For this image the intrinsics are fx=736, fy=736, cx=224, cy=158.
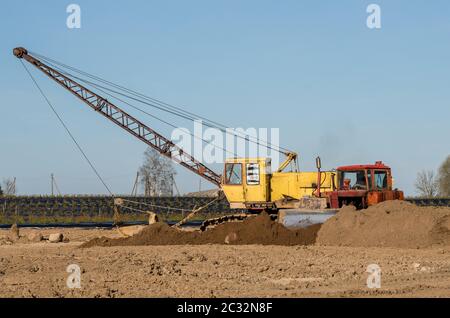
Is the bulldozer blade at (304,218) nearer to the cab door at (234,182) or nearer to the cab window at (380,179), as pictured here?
the cab window at (380,179)

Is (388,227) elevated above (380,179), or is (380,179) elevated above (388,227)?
(380,179)

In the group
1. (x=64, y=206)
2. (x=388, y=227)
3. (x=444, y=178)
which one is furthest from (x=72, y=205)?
(x=444, y=178)

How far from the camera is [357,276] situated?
1770cm

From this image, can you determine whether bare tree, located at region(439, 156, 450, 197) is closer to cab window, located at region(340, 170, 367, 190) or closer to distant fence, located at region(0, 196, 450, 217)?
distant fence, located at region(0, 196, 450, 217)

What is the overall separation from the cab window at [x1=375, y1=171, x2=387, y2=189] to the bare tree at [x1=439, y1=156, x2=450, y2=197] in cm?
7295

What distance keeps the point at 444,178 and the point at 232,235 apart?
7967 centimetres

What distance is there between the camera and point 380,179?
28.9 metres

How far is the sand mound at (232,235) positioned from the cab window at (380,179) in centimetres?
334

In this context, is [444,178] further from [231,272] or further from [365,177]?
[231,272]

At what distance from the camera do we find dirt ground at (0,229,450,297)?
14953 millimetres

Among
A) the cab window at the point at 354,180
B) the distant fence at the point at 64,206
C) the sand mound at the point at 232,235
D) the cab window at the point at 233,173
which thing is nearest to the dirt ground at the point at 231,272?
the sand mound at the point at 232,235

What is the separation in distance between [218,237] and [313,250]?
483 centimetres
